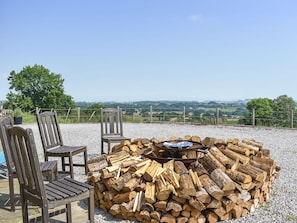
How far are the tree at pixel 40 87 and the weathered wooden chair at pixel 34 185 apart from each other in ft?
93.5

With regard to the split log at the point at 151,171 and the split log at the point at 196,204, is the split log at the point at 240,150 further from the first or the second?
the split log at the point at 196,204

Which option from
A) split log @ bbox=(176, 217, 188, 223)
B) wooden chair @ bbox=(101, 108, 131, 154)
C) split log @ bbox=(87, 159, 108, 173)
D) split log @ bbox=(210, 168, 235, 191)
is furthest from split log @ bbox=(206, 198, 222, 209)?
wooden chair @ bbox=(101, 108, 131, 154)

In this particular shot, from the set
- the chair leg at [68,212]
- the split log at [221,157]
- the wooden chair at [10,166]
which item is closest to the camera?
the chair leg at [68,212]

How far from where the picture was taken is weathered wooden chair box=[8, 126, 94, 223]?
1921mm

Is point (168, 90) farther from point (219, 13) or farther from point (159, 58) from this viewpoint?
point (219, 13)

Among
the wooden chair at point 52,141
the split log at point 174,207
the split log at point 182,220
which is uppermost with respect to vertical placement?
the wooden chair at point 52,141

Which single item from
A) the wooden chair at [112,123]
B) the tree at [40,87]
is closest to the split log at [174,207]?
the wooden chair at [112,123]

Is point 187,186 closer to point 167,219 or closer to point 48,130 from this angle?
point 167,219

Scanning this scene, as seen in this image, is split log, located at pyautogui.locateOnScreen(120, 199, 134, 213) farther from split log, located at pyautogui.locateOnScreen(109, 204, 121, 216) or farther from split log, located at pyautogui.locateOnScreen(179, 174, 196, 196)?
split log, located at pyautogui.locateOnScreen(179, 174, 196, 196)

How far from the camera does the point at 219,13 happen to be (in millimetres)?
11016

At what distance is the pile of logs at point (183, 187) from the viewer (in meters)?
2.75

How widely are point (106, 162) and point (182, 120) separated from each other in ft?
32.6

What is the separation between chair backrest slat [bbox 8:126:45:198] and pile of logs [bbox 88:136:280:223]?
3.52 feet

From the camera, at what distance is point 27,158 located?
196 centimetres
